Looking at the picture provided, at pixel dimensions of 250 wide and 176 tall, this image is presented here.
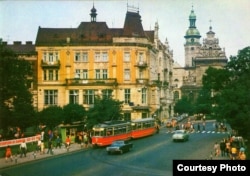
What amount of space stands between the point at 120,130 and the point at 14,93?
22.3ft

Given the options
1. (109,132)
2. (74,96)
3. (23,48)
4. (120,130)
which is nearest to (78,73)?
(74,96)

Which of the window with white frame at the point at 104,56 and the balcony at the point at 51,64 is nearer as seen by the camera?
the balcony at the point at 51,64

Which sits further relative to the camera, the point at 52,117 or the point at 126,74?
the point at 126,74

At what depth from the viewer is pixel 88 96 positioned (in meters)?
36.6

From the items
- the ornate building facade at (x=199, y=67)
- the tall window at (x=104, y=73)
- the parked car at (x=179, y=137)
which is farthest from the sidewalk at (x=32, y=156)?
the ornate building facade at (x=199, y=67)

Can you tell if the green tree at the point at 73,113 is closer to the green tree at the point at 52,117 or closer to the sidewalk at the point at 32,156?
the green tree at the point at 52,117

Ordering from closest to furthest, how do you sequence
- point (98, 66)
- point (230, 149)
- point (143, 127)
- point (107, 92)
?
point (230, 149) < point (143, 127) < point (107, 92) < point (98, 66)

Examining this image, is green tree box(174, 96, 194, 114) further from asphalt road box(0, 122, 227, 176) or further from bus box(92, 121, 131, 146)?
asphalt road box(0, 122, 227, 176)

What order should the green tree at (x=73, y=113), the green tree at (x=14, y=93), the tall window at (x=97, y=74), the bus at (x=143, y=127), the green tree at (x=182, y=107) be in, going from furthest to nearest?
the green tree at (x=182, y=107)
the tall window at (x=97, y=74)
the bus at (x=143, y=127)
the green tree at (x=73, y=113)
the green tree at (x=14, y=93)

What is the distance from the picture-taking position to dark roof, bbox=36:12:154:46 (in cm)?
3953

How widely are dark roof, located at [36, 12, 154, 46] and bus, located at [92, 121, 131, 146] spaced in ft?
33.0

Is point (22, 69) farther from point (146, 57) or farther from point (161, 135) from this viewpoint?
point (146, 57)

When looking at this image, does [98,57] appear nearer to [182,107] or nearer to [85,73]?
[85,73]

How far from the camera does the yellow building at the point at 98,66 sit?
36.9 m
